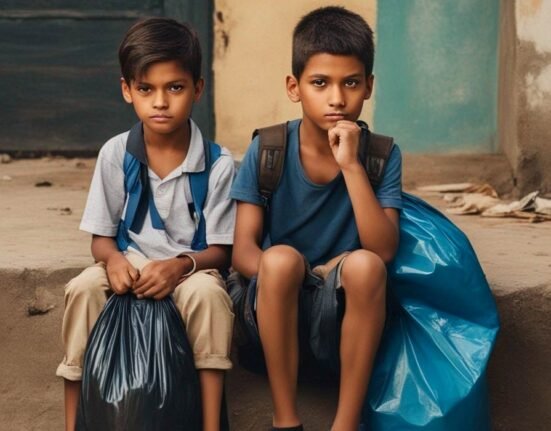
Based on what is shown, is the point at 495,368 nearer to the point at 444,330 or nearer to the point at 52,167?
the point at 444,330

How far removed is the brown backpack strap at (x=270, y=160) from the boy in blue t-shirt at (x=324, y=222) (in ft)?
0.07

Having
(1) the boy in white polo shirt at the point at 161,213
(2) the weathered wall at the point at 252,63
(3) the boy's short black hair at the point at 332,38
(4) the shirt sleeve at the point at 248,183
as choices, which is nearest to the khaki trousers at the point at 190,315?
(1) the boy in white polo shirt at the point at 161,213

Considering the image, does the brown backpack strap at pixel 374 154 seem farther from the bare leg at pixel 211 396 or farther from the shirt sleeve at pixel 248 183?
the bare leg at pixel 211 396

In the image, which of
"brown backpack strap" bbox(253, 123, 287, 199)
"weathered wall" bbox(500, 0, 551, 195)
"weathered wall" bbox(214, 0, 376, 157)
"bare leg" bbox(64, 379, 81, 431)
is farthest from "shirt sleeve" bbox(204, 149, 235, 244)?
"weathered wall" bbox(214, 0, 376, 157)

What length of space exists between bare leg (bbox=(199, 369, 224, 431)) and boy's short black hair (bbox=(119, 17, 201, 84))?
33.8 inches

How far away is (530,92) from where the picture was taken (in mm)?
5430

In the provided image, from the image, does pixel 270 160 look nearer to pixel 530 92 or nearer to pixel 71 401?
pixel 71 401

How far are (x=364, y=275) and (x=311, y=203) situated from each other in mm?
405

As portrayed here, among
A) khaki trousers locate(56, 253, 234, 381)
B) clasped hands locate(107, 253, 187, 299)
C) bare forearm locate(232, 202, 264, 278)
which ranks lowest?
khaki trousers locate(56, 253, 234, 381)

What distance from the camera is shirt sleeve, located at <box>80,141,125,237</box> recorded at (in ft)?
12.8

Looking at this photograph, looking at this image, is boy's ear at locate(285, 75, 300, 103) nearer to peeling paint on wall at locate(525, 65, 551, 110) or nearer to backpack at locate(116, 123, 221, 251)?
backpack at locate(116, 123, 221, 251)

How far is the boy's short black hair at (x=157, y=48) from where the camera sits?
3814 mm

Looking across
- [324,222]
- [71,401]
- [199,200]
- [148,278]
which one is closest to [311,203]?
[324,222]

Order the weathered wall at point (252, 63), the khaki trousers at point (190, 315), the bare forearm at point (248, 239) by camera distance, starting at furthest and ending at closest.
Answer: the weathered wall at point (252, 63) → the bare forearm at point (248, 239) → the khaki trousers at point (190, 315)
